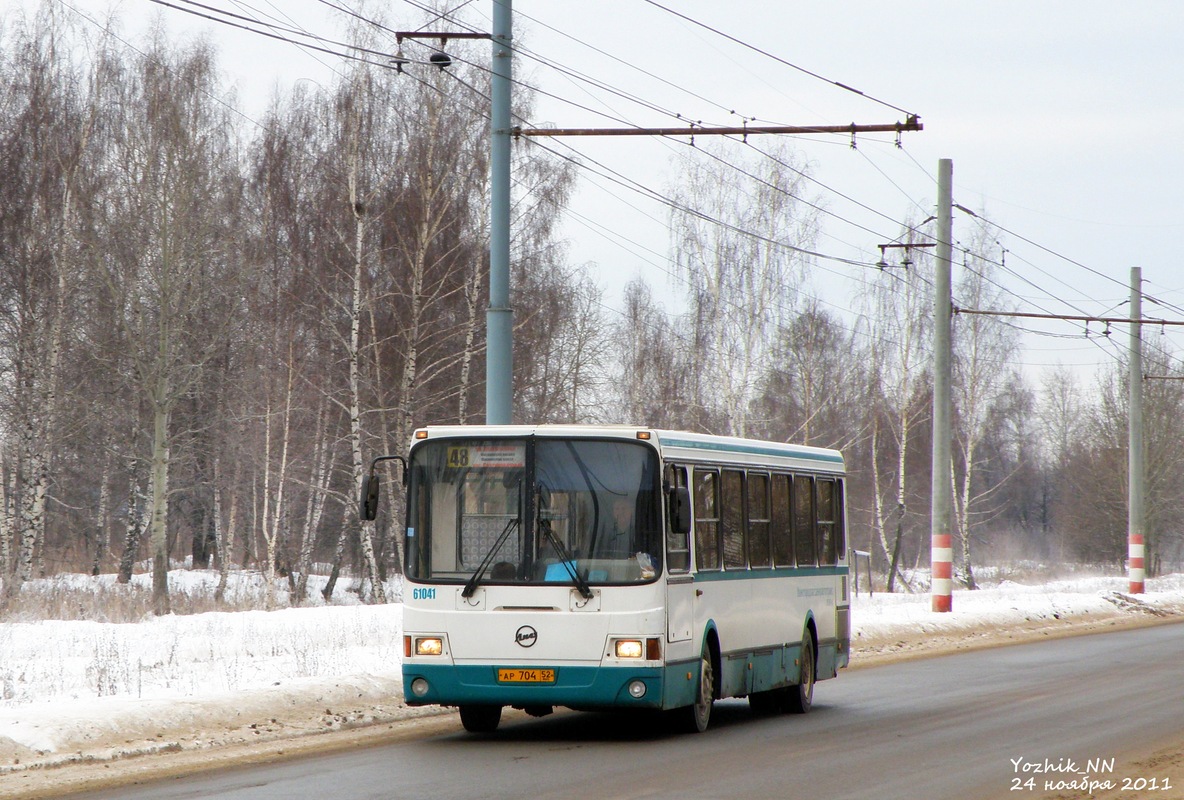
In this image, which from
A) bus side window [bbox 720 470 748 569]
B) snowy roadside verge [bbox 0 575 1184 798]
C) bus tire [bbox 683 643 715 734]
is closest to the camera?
snowy roadside verge [bbox 0 575 1184 798]

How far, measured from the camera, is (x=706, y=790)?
392 inches

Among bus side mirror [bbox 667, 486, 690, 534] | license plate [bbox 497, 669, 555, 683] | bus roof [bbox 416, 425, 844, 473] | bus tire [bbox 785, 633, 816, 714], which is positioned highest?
bus roof [bbox 416, 425, 844, 473]

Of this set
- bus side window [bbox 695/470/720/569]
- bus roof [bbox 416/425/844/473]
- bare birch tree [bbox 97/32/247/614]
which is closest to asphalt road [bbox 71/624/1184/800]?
bus side window [bbox 695/470/720/569]

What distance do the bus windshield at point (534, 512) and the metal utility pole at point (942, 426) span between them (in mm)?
19732

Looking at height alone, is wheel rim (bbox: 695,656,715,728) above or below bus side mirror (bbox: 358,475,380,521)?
below

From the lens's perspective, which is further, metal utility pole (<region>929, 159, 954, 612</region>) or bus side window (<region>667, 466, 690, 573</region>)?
metal utility pole (<region>929, 159, 954, 612</region>)

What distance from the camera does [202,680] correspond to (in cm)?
1549

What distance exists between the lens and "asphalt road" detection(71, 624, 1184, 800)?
998 centimetres

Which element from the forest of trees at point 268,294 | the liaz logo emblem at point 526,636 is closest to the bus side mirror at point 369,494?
the liaz logo emblem at point 526,636

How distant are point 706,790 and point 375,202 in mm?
27798

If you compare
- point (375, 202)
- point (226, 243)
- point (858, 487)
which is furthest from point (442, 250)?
point (858, 487)

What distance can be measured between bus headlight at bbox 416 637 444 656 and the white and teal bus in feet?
0.04

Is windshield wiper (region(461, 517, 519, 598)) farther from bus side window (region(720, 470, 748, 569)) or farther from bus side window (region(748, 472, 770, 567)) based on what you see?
bus side window (region(748, 472, 770, 567))

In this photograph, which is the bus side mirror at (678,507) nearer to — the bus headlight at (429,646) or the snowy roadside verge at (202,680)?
the bus headlight at (429,646)
